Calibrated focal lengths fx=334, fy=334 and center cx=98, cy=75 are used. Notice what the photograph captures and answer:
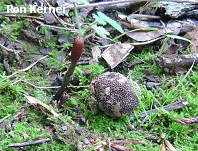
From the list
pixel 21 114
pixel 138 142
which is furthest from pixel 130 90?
pixel 21 114

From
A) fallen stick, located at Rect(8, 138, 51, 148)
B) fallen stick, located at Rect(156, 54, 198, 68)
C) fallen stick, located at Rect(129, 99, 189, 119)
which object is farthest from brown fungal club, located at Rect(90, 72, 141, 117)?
fallen stick, located at Rect(156, 54, 198, 68)

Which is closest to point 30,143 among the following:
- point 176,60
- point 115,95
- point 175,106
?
point 115,95

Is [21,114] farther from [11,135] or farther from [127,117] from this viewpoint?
A: [127,117]

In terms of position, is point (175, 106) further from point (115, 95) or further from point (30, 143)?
point (30, 143)

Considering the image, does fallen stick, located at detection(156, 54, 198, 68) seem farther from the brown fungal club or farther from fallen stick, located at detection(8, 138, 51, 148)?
fallen stick, located at detection(8, 138, 51, 148)

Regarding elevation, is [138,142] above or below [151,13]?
below

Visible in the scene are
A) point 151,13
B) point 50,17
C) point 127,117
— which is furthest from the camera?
point 151,13

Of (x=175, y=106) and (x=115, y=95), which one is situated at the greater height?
(x=115, y=95)
